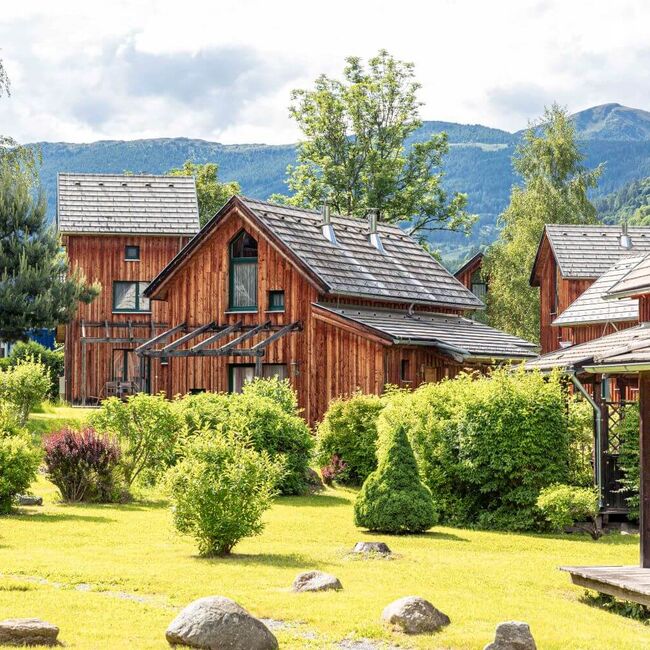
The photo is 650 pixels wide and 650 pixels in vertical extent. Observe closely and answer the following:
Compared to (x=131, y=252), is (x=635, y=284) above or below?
below

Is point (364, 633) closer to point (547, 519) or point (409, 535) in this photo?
point (409, 535)

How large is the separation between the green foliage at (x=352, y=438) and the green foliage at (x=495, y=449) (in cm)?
495

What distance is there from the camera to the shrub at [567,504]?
23.1 meters

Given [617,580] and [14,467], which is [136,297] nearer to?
[14,467]

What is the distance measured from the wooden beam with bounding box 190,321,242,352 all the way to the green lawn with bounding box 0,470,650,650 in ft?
54.6

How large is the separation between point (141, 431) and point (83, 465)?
79.1 inches

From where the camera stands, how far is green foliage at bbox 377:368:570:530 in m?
24.0

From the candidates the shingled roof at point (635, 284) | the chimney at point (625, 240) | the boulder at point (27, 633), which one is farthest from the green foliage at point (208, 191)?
the boulder at point (27, 633)

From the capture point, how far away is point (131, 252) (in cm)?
5269

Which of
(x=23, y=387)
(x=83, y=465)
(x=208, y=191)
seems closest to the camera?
(x=83, y=465)

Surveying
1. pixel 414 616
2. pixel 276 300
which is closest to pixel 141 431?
pixel 276 300

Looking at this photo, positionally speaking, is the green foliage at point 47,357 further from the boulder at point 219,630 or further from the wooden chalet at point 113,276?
the boulder at point 219,630

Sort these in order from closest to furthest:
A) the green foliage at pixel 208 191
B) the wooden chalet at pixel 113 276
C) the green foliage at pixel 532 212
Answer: the wooden chalet at pixel 113 276 < the green foliage at pixel 532 212 < the green foliage at pixel 208 191

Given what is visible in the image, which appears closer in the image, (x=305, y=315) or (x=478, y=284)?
(x=305, y=315)
